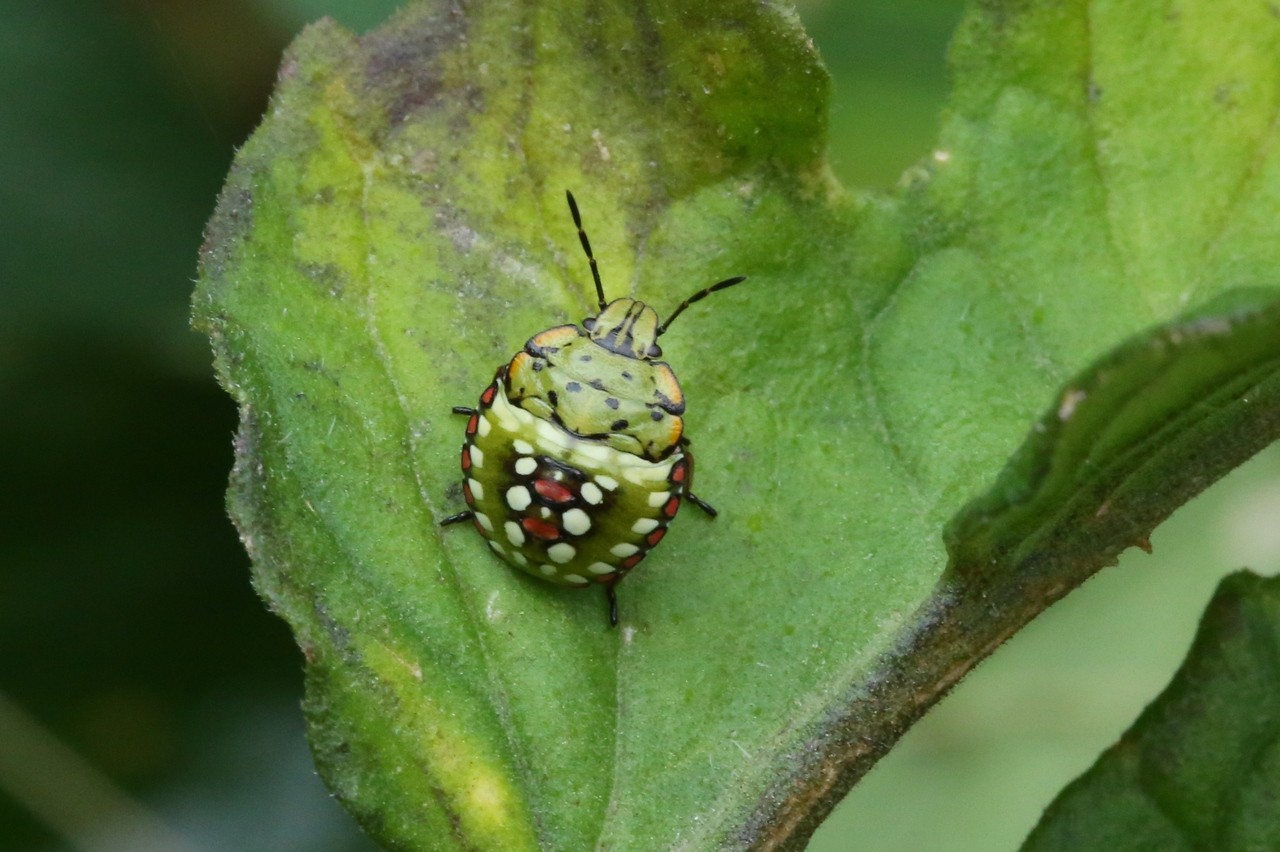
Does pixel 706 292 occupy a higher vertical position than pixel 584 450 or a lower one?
higher

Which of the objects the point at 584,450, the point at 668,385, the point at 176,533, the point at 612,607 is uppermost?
the point at 668,385

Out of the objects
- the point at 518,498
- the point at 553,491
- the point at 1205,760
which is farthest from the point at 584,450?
the point at 1205,760

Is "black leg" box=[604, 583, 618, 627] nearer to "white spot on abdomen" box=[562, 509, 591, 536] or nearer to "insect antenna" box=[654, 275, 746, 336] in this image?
"white spot on abdomen" box=[562, 509, 591, 536]

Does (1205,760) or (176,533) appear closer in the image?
(1205,760)

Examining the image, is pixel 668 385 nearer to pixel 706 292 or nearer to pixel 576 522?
pixel 706 292

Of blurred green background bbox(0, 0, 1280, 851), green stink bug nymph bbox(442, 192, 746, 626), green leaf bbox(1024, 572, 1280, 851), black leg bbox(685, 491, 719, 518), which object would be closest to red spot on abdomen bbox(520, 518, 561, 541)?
green stink bug nymph bbox(442, 192, 746, 626)

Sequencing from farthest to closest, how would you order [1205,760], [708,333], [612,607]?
1. [708,333]
2. [612,607]
3. [1205,760]

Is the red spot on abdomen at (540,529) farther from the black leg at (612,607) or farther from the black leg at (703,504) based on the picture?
the black leg at (703,504)

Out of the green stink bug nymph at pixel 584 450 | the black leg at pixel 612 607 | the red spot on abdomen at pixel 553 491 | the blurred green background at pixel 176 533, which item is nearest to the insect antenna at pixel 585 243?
the green stink bug nymph at pixel 584 450
